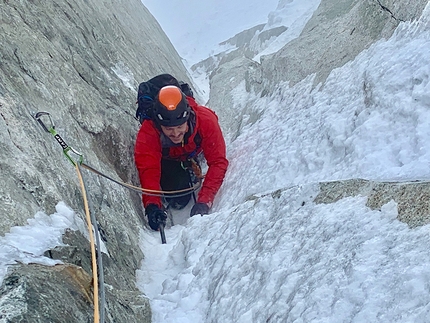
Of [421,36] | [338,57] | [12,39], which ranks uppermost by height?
[12,39]

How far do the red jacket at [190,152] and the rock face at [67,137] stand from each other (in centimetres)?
36

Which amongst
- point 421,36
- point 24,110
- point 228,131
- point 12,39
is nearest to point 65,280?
point 24,110

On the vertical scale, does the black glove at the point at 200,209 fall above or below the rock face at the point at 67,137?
below

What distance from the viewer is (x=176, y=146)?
20.7 ft

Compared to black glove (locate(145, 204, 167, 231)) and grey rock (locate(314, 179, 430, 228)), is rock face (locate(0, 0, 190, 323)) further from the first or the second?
grey rock (locate(314, 179, 430, 228))

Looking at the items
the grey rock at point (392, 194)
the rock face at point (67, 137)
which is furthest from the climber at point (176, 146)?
the grey rock at point (392, 194)

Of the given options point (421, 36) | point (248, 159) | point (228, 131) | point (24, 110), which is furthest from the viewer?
point (228, 131)

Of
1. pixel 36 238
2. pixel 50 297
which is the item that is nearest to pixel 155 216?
pixel 36 238

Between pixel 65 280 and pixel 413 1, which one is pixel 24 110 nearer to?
pixel 65 280

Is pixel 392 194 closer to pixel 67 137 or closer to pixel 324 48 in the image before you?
pixel 67 137

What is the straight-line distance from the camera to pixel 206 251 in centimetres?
430

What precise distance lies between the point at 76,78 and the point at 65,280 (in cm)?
436

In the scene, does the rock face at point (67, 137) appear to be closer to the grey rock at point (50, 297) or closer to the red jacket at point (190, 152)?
the grey rock at point (50, 297)

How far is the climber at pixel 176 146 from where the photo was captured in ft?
18.7
